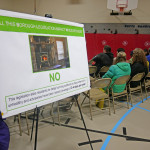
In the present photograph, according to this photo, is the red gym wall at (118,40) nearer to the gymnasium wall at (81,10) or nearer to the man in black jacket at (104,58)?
the gymnasium wall at (81,10)

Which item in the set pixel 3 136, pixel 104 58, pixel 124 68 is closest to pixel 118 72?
pixel 124 68

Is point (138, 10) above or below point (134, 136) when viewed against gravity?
above

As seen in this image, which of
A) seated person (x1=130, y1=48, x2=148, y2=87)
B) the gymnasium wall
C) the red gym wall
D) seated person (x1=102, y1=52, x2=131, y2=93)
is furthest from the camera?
the red gym wall

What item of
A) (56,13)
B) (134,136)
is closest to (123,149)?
(134,136)

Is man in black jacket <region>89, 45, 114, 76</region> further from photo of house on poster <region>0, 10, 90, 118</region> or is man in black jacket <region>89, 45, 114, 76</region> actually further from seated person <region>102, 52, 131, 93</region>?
photo of house on poster <region>0, 10, 90, 118</region>

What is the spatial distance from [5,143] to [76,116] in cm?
199

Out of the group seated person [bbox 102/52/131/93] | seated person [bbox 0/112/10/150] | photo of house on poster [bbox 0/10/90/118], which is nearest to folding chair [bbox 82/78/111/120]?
seated person [bbox 102/52/131/93]

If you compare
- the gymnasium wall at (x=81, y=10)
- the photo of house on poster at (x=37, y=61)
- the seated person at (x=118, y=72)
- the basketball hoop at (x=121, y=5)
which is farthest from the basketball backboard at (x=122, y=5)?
the photo of house on poster at (x=37, y=61)

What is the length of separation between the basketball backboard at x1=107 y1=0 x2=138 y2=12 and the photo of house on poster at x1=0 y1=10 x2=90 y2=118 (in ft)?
19.3

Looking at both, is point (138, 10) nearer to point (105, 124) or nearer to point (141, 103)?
point (141, 103)

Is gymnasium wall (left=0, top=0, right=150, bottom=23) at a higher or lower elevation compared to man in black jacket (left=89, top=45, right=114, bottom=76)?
higher

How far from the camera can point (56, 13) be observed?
7.32m

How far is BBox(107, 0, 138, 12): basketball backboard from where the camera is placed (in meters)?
6.70

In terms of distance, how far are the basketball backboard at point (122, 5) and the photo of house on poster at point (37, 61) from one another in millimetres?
5874
